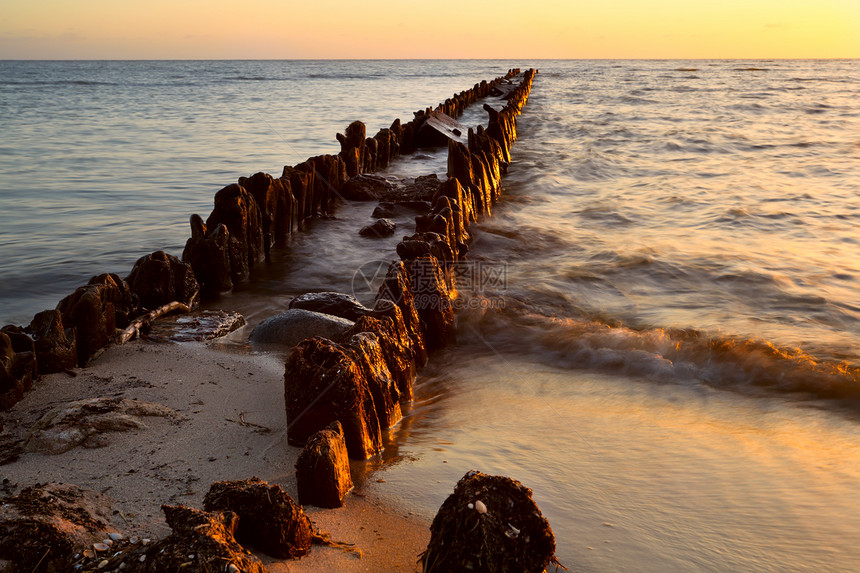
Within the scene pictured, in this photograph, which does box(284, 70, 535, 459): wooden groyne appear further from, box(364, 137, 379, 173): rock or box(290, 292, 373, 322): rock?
box(364, 137, 379, 173): rock

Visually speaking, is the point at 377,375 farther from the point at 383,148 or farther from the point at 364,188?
the point at 383,148

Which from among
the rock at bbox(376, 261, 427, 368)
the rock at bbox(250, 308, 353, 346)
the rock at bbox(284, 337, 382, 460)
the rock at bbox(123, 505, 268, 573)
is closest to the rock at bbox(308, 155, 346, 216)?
the rock at bbox(250, 308, 353, 346)

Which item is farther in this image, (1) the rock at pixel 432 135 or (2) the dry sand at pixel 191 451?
(1) the rock at pixel 432 135

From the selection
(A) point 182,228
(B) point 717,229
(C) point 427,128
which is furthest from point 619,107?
(A) point 182,228

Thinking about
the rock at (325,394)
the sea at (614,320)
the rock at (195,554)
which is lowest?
the sea at (614,320)

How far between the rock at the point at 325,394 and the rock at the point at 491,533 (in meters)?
1.30

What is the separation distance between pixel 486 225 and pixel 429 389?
5583 mm

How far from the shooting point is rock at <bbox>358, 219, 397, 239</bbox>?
9.44m

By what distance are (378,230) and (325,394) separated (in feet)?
20.3

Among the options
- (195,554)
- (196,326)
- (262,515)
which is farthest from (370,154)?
(195,554)

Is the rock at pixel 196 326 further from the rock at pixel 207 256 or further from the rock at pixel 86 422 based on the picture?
the rock at pixel 86 422

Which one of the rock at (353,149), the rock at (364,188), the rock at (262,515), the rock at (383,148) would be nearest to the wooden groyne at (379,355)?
the rock at (262,515)

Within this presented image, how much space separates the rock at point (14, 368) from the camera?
3805 mm

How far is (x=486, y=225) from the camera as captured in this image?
10.0 meters
